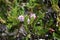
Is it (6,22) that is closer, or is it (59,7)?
(6,22)

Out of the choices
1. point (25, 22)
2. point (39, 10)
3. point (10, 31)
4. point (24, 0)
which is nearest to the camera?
point (25, 22)

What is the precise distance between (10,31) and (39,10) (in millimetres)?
348

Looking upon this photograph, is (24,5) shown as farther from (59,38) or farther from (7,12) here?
(59,38)

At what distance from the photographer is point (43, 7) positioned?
1666mm

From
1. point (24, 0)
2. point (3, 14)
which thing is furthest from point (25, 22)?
point (24, 0)

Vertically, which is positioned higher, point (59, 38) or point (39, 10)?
point (39, 10)

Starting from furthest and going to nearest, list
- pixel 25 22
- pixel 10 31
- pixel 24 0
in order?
pixel 24 0
pixel 10 31
pixel 25 22

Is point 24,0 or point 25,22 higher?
point 24,0

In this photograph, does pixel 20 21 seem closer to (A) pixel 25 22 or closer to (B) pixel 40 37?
(A) pixel 25 22

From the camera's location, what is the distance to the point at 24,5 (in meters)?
1.71

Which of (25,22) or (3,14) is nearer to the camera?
(25,22)

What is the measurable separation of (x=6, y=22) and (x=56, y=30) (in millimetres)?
457

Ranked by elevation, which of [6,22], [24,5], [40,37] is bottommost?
[40,37]

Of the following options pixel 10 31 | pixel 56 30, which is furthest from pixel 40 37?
pixel 10 31
